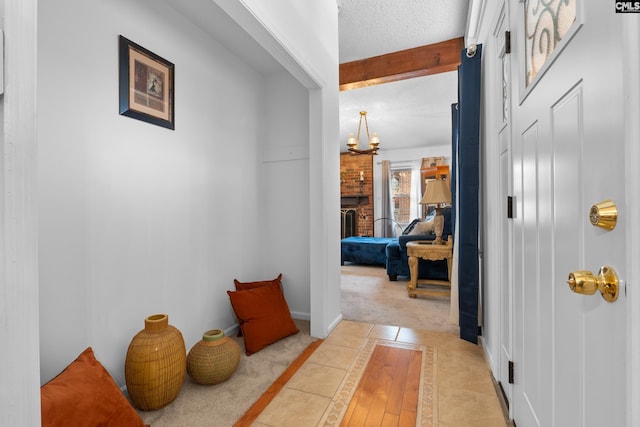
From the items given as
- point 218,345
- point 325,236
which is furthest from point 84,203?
point 325,236

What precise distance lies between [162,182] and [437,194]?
2803mm

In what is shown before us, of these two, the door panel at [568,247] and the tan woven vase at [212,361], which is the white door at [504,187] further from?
the tan woven vase at [212,361]

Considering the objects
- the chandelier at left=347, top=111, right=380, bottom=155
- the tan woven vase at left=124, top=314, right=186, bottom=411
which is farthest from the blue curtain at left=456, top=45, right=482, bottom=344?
the chandelier at left=347, top=111, right=380, bottom=155

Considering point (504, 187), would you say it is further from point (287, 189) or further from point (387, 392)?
point (287, 189)

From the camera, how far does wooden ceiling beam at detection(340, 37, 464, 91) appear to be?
3.14 metres

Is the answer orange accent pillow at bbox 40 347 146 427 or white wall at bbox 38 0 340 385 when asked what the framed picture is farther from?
orange accent pillow at bbox 40 347 146 427

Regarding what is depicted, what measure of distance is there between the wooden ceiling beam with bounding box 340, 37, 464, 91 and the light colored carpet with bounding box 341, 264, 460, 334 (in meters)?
2.56

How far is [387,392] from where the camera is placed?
5.56 ft

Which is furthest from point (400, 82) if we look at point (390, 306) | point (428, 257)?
point (390, 306)

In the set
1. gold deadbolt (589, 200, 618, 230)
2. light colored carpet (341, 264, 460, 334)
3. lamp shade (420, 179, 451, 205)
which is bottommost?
light colored carpet (341, 264, 460, 334)

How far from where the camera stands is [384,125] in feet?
20.3

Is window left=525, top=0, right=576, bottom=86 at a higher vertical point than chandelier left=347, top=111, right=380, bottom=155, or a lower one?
lower

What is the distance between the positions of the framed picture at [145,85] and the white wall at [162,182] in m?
0.05

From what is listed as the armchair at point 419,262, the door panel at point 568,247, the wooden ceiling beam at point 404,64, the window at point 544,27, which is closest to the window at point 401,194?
the armchair at point 419,262
